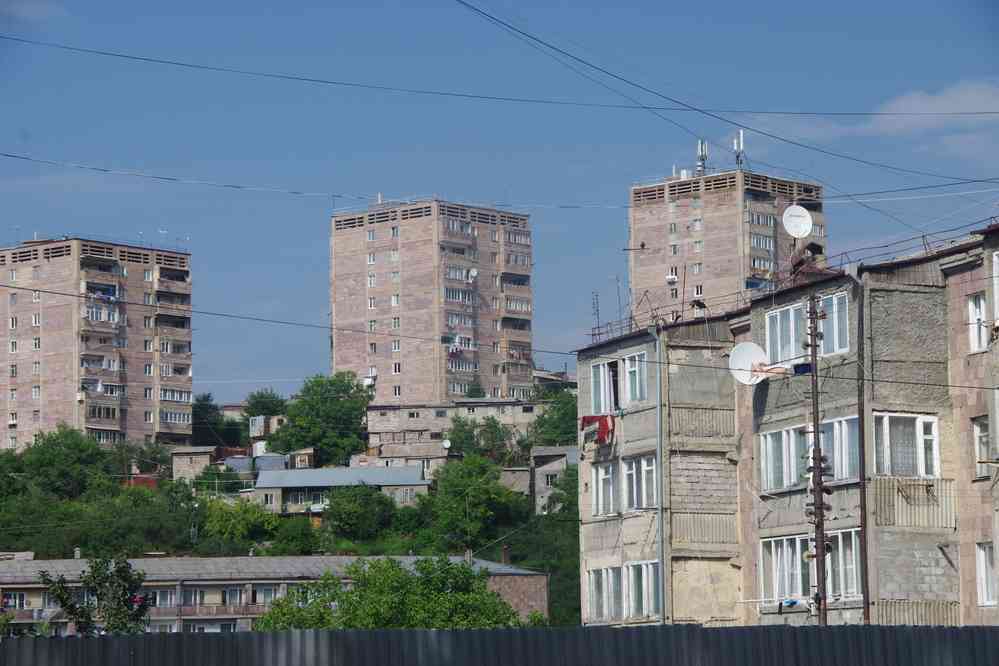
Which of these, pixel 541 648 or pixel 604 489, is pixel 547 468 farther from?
pixel 541 648

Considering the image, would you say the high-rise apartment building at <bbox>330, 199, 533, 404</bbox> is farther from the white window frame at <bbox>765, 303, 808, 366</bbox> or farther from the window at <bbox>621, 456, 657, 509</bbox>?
the white window frame at <bbox>765, 303, 808, 366</bbox>

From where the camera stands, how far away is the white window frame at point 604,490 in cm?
5069

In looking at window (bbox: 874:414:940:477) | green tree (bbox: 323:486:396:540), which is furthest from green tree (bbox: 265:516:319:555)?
window (bbox: 874:414:940:477)

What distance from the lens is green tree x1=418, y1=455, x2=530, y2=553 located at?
128m

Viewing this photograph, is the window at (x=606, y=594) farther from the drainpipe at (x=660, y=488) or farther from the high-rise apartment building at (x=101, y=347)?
the high-rise apartment building at (x=101, y=347)

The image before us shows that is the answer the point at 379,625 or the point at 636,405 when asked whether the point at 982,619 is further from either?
the point at 379,625

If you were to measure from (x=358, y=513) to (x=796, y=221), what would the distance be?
8872 cm

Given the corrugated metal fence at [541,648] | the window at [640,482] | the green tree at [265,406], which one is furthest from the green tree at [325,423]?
the corrugated metal fence at [541,648]

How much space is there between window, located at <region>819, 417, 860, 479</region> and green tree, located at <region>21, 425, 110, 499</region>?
11344 cm

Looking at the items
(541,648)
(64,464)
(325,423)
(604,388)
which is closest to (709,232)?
(325,423)

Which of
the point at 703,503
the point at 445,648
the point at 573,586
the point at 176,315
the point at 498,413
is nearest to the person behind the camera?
the point at 445,648

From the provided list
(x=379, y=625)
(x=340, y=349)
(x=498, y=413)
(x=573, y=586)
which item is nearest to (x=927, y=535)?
(x=379, y=625)

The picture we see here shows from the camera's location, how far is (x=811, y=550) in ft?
142

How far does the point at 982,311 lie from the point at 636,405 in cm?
1185
